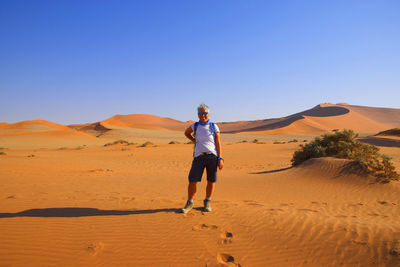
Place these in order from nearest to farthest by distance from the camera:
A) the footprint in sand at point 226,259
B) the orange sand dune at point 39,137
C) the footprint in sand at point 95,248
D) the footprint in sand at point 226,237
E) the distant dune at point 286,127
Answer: the footprint in sand at point 226,259
the footprint in sand at point 95,248
the footprint in sand at point 226,237
the orange sand dune at point 39,137
the distant dune at point 286,127

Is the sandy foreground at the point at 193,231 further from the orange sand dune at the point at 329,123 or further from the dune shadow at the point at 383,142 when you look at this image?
the orange sand dune at the point at 329,123

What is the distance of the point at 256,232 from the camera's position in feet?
11.3

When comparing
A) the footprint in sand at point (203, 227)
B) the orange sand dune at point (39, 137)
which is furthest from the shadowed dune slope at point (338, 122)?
the footprint in sand at point (203, 227)

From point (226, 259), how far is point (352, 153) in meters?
Answer: 7.84

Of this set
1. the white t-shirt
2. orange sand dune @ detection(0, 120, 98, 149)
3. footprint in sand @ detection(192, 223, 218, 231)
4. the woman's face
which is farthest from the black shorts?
orange sand dune @ detection(0, 120, 98, 149)

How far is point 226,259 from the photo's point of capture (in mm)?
2797

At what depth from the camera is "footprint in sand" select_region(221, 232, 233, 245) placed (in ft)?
10.4

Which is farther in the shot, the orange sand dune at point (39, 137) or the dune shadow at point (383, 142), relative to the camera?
the orange sand dune at point (39, 137)

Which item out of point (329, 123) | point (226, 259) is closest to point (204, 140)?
point (226, 259)

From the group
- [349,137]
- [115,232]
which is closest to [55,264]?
[115,232]

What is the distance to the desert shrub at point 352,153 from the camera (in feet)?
23.0

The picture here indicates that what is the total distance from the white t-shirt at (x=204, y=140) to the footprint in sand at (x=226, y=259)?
64.0 inches

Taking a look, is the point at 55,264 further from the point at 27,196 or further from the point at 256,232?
the point at 27,196

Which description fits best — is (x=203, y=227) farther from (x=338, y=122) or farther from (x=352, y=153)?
(x=338, y=122)
